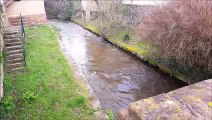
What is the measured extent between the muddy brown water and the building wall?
3.61m

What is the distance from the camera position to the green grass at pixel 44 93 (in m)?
7.32

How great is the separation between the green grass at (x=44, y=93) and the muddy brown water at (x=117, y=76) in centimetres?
158

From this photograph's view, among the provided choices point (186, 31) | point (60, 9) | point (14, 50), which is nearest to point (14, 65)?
point (14, 50)

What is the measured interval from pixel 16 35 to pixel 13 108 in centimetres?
612

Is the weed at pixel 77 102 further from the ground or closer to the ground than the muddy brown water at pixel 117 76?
further from the ground

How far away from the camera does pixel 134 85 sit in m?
11.6

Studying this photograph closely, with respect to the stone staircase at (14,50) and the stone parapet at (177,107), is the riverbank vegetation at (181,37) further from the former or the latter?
the stone parapet at (177,107)

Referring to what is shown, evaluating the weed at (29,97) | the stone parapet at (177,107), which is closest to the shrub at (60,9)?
the weed at (29,97)

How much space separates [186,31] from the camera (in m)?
10.0

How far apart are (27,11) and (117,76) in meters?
11.1

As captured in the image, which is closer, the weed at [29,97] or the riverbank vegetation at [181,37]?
the weed at [29,97]

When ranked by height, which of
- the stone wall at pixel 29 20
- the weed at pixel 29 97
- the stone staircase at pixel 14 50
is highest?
the stone wall at pixel 29 20

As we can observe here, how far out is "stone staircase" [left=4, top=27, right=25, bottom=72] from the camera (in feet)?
35.4

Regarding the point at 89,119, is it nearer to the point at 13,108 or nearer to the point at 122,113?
the point at 13,108
